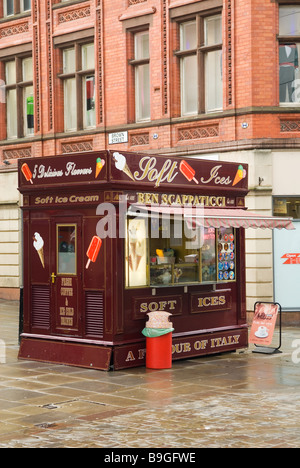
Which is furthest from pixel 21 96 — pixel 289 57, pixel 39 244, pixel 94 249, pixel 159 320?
pixel 159 320

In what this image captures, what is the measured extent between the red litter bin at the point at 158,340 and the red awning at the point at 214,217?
159 cm

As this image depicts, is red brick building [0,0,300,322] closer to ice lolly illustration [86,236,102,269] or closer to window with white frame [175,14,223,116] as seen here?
window with white frame [175,14,223,116]

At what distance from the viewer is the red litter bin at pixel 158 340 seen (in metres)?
12.6

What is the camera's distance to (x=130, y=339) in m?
12.8

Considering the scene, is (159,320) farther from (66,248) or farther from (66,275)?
(66,248)

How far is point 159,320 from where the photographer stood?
1270cm

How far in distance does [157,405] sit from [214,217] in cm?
402

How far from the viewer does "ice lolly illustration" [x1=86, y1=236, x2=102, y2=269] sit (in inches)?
503

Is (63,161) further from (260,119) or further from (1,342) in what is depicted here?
(260,119)

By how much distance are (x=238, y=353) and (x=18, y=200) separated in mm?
12234

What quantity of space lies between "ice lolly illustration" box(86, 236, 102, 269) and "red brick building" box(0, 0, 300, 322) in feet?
22.5

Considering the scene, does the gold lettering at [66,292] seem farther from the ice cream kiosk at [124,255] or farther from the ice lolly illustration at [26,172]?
the ice lolly illustration at [26,172]

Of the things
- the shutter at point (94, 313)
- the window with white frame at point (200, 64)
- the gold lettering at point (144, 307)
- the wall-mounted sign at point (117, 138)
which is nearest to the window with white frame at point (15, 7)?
the wall-mounted sign at point (117, 138)

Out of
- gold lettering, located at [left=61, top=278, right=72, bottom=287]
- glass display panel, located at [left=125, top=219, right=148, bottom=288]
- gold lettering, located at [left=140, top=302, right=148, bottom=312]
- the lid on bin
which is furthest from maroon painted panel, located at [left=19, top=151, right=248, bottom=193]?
the lid on bin
